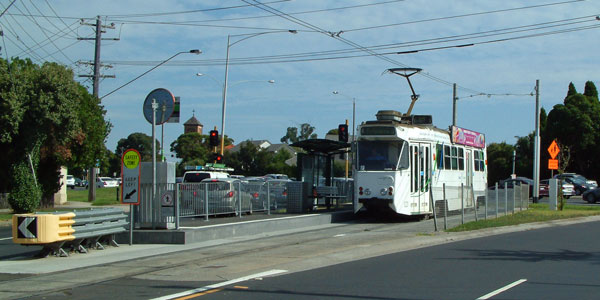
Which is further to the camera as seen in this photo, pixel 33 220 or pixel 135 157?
pixel 135 157

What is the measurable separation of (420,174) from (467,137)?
572 centimetres

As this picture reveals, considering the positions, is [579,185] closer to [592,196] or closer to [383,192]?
[592,196]

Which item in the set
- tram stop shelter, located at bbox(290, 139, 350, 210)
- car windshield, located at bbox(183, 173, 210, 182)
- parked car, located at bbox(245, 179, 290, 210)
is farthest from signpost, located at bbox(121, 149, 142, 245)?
car windshield, located at bbox(183, 173, 210, 182)

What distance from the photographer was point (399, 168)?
20797mm

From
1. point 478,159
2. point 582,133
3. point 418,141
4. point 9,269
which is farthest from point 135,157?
point 582,133

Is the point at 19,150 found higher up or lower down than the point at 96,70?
lower down

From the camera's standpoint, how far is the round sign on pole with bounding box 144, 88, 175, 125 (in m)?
15.4

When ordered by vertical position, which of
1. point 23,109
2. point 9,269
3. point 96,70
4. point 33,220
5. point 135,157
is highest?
point 96,70

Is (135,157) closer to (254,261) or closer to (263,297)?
(254,261)

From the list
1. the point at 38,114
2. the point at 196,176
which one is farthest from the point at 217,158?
the point at 38,114

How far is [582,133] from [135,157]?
53.3 meters

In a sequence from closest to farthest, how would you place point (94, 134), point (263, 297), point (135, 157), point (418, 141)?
point (263, 297) → point (135, 157) → point (418, 141) → point (94, 134)

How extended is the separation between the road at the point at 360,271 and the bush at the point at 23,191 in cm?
1540

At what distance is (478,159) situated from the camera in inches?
1114
